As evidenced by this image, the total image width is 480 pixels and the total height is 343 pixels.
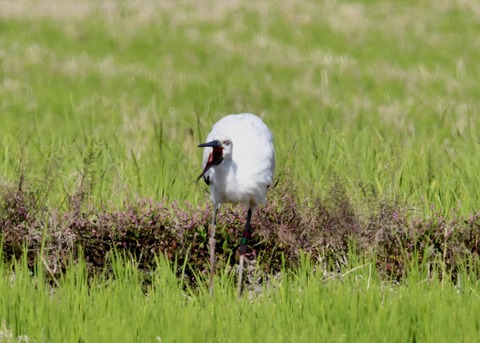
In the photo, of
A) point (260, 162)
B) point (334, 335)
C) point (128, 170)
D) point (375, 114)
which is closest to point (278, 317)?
point (334, 335)

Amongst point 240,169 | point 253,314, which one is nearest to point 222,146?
point 240,169

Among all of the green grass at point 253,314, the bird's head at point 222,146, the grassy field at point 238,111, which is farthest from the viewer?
the bird's head at point 222,146

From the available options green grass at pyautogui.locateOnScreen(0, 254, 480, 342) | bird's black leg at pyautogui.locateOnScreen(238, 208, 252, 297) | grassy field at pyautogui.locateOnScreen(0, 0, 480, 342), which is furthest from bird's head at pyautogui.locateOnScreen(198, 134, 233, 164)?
green grass at pyautogui.locateOnScreen(0, 254, 480, 342)

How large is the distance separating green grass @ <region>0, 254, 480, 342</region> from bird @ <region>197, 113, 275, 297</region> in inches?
31.5

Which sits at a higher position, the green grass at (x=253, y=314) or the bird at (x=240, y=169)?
the bird at (x=240, y=169)

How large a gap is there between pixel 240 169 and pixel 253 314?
→ 141cm

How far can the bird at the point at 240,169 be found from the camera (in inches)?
243

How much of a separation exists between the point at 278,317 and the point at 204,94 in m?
7.10

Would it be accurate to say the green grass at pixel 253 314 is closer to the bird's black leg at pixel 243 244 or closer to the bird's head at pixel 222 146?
the bird's black leg at pixel 243 244

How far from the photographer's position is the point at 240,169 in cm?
625

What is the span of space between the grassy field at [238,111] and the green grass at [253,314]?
0.05 ft

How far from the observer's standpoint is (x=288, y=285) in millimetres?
5562

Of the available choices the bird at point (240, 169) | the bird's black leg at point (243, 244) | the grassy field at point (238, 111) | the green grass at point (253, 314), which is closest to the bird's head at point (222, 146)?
the bird at point (240, 169)

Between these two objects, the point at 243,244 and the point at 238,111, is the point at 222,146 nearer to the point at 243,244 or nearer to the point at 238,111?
the point at 243,244
